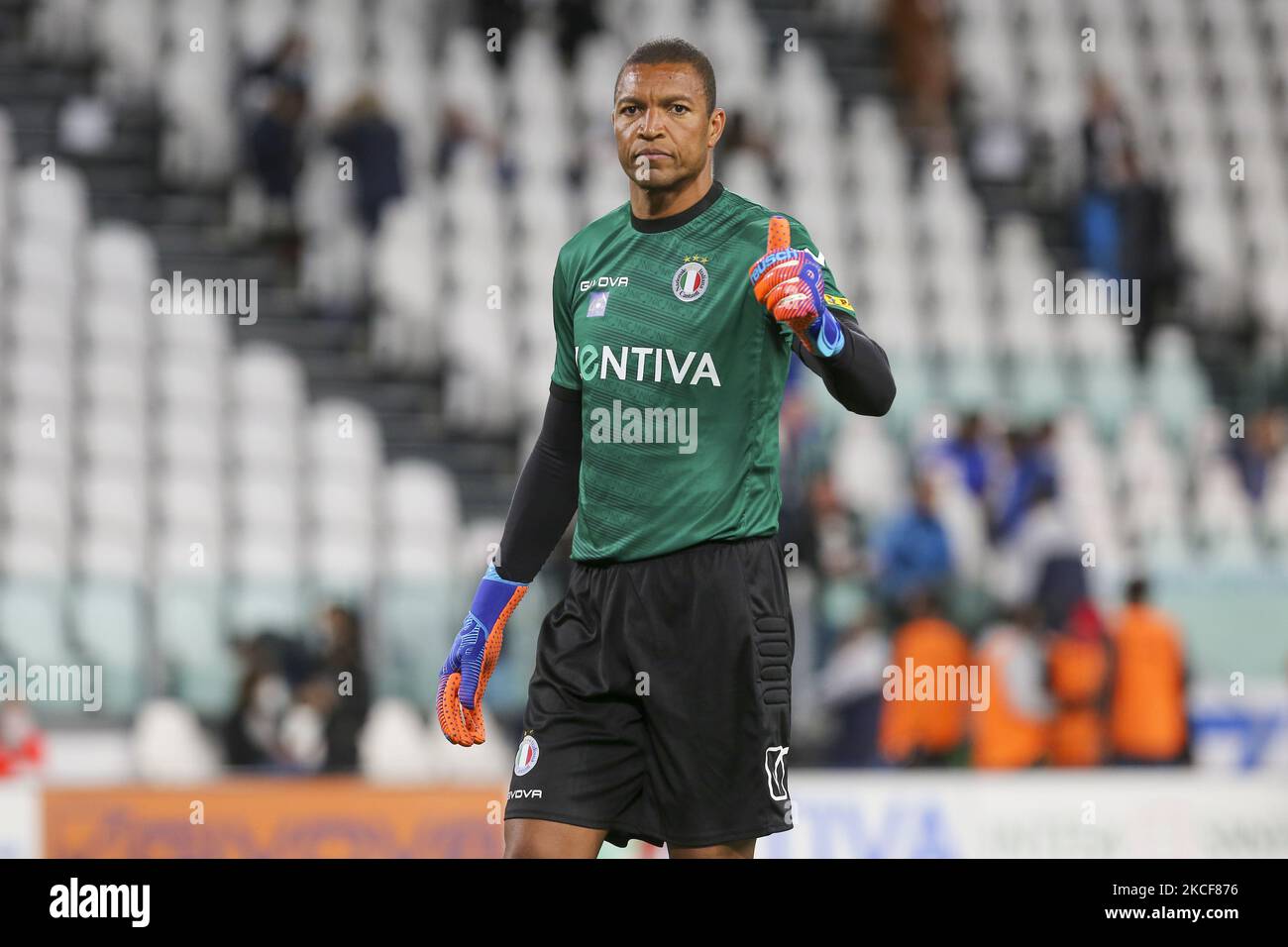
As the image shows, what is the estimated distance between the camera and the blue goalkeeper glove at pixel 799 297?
3.75 m

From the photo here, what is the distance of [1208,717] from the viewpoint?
10.1m

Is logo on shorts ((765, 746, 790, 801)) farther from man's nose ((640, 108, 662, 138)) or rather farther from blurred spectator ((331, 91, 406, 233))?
blurred spectator ((331, 91, 406, 233))

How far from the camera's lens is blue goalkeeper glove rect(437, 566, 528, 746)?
431cm

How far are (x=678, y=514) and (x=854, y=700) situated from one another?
573 cm

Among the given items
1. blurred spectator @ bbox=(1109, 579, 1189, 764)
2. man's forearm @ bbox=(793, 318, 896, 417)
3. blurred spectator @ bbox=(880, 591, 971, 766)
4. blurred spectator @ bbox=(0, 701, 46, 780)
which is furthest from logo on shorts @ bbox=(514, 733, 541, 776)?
blurred spectator @ bbox=(1109, 579, 1189, 764)

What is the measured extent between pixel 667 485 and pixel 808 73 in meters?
10.4

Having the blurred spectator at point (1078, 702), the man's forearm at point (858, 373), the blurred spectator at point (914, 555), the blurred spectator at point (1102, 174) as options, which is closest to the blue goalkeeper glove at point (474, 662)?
the man's forearm at point (858, 373)

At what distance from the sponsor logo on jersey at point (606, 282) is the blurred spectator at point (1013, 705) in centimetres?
611

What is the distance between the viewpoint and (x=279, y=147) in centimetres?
1186

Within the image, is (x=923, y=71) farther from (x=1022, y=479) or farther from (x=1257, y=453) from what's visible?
(x=1022, y=479)

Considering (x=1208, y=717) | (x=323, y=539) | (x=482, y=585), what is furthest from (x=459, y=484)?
(x=482, y=585)

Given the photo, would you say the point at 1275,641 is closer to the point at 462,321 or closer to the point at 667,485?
the point at 462,321

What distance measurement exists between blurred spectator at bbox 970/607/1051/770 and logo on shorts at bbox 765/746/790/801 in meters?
5.96

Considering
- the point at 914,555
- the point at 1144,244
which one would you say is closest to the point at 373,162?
the point at 914,555
